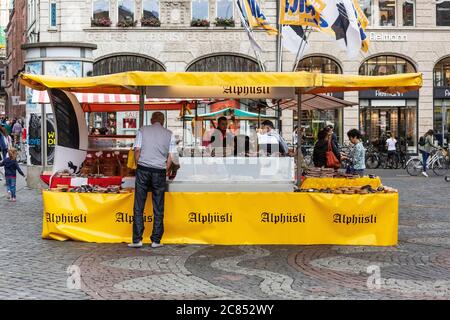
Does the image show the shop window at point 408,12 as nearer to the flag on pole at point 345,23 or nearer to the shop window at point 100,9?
the shop window at point 100,9

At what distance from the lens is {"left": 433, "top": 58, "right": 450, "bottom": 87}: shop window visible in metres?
34.5

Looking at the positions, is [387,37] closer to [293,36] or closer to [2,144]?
[293,36]

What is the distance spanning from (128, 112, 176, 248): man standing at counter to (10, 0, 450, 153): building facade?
22.8m

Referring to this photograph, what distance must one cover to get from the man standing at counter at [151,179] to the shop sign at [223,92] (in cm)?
116

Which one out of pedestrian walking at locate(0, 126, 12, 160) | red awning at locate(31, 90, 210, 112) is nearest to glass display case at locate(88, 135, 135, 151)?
red awning at locate(31, 90, 210, 112)

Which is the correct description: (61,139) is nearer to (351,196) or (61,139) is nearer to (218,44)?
(351,196)

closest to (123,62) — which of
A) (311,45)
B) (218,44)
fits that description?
(218,44)

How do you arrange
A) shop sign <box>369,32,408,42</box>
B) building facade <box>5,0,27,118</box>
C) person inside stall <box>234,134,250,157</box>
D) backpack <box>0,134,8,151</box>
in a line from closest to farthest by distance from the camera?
1. person inside stall <box>234,134,250,157</box>
2. backpack <box>0,134,8,151</box>
3. shop sign <box>369,32,408,42</box>
4. building facade <box>5,0,27,118</box>

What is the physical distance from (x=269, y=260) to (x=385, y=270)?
4.95 ft

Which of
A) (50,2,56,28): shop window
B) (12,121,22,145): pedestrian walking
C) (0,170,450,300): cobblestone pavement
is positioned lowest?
(0,170,450,300): cobblestone pavement

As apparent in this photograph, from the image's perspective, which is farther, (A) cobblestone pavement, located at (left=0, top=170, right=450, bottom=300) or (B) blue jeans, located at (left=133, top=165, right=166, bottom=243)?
(B) blue jeans, located at (left=133, top=165, right=166, bottom=243)

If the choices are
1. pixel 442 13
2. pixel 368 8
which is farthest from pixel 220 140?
pixel 442 13

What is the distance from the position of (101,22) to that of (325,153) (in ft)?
66.7

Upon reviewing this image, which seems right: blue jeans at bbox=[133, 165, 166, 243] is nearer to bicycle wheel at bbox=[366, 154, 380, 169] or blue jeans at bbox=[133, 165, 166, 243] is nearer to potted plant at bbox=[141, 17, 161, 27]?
bicycle wheel at bbox=[366, 154, 380, 169]
